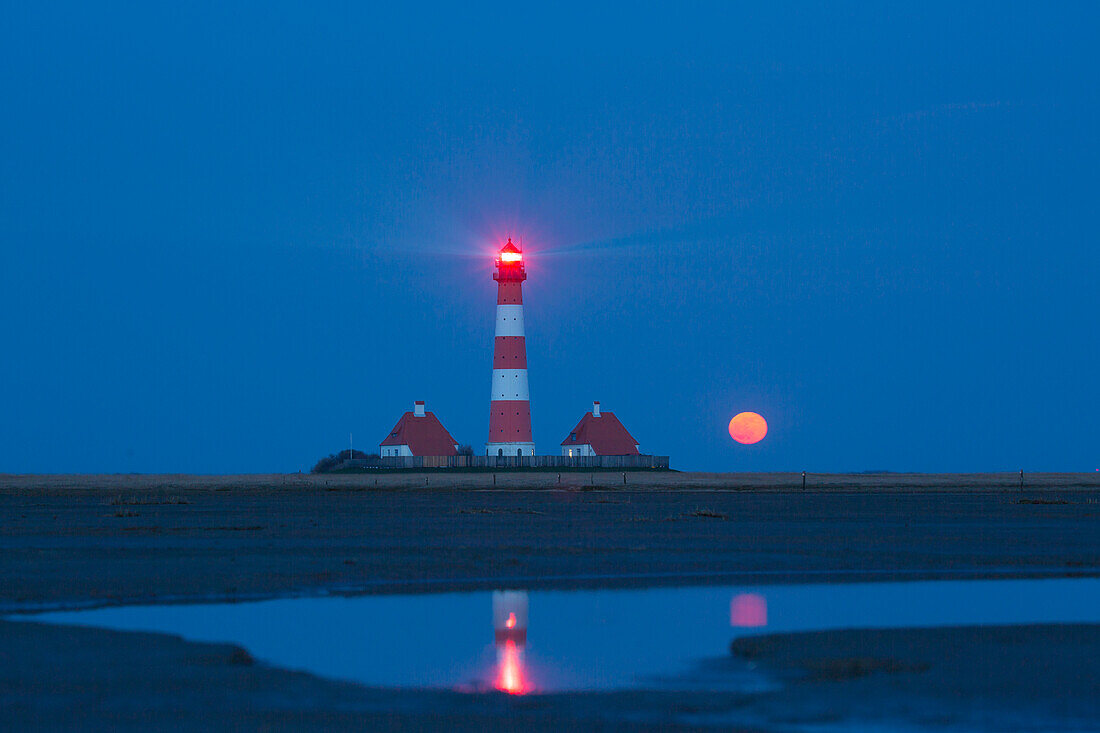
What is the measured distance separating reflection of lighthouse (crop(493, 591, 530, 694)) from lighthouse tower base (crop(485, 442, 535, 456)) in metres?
57.4

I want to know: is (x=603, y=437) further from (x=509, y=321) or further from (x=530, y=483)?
(x=530, y=483)

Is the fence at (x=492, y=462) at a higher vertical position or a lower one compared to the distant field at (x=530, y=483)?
higher

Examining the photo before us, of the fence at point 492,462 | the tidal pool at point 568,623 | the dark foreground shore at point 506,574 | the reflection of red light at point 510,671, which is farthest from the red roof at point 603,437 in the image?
the reflection of red light at point 510,671

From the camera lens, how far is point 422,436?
89.0 m

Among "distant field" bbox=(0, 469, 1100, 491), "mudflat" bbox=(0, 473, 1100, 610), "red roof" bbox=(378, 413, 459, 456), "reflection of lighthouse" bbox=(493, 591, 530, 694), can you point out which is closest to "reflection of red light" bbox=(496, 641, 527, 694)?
"reflection of lighthouse" bbox=(493, 591, 530, 694)

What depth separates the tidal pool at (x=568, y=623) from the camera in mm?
11742

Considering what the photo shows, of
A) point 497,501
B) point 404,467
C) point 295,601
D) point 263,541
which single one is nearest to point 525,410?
point 404,467

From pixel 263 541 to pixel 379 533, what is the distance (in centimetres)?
319

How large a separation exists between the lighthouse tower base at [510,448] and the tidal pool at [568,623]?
5670cm

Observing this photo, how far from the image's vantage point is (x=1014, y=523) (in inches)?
1292

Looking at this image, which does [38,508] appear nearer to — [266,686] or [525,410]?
[266,686]

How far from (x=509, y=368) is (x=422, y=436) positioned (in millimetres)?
16482

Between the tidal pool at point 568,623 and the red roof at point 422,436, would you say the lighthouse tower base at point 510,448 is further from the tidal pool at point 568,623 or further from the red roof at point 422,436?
the tidal pool at point 568,623

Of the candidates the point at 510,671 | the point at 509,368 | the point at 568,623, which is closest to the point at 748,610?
the point at 568,623
